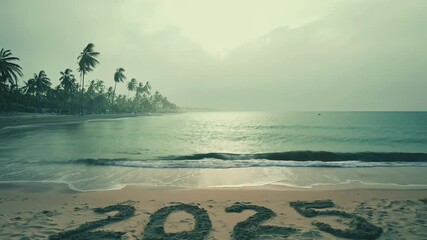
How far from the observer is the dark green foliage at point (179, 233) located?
18.8ft

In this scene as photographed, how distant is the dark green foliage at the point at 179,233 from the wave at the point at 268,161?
27.9ft

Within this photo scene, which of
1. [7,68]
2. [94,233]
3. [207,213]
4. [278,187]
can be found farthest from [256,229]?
[7,68]

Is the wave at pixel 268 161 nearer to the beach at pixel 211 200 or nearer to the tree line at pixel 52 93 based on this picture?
the beach at pixel 211 200

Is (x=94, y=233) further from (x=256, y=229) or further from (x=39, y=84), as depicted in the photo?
(x=39, y=84)

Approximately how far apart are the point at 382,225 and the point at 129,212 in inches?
247

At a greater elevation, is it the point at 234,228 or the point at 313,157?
the point at 234,228

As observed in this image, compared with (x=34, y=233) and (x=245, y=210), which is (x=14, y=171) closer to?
(x=34, y=233)

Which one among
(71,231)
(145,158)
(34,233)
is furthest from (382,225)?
(145,158)

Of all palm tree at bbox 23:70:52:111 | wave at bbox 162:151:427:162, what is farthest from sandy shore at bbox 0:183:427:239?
palm tree at bbox 23:70:52:111

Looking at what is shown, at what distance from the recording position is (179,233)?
592 cm

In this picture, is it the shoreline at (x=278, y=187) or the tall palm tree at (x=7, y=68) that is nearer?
the shoreline at (x=278, y=187)

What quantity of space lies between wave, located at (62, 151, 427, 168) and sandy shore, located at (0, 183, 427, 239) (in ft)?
21.0

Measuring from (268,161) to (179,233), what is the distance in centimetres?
1289

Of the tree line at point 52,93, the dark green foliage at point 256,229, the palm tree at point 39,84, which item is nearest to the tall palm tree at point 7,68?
the tree line at point 52,93
